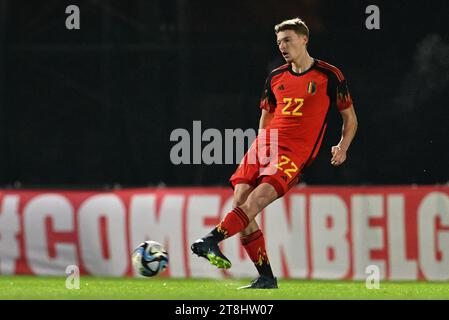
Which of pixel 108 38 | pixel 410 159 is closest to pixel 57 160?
pixel 108 38

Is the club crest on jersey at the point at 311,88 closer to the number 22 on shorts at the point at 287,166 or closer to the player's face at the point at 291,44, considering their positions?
the player's face at the point at 291,44

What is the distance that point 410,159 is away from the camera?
1398 centimetres

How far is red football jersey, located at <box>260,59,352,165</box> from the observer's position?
10516 mm

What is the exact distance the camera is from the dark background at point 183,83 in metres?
14.1

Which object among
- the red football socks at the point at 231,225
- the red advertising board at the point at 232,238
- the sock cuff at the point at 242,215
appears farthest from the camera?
the red advertising board at the point at 232,238

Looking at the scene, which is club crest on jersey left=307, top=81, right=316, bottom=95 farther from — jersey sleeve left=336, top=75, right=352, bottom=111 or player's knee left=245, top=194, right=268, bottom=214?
player's knee left=245, top=194, right=268, bottom=214

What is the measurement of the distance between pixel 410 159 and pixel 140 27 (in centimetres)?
360

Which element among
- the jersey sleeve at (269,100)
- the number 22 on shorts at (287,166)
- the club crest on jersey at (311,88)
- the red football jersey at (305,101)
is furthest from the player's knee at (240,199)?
the club crest on jersey at (311,88)

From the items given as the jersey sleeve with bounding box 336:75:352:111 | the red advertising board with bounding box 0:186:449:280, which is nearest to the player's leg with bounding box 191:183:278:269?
the jersey sleeve with bounding box 336:75:352:111

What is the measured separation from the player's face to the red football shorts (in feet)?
2.51

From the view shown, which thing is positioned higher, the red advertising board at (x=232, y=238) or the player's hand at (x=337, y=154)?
the player's hand at (x=337, y=154)

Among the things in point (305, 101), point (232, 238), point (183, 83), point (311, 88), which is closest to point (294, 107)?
point (305, 101)

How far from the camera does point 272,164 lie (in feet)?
34.1

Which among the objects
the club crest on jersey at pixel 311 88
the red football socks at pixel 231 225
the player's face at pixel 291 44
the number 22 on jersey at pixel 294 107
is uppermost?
the player's face at pixel 291 44
